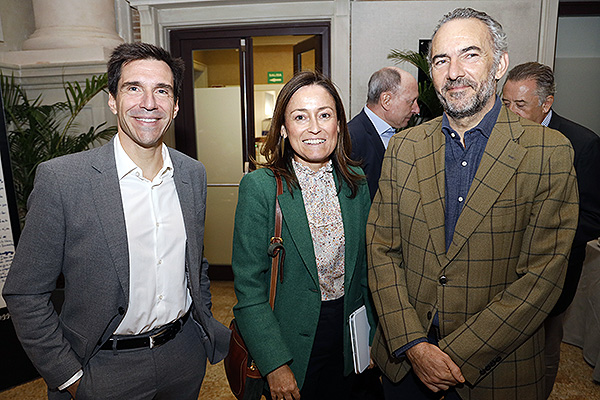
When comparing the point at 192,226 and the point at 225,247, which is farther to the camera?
the point at 225,247

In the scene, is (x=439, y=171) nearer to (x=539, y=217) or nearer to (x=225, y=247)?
(x=539, y=217)

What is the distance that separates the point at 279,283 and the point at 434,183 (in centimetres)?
70

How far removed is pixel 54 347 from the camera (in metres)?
1.39

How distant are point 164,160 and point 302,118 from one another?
1.89 ft

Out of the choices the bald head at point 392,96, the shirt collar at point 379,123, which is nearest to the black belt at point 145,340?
the shirt collar at point 379,123

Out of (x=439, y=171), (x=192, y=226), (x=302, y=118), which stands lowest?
(x=192, y=226)

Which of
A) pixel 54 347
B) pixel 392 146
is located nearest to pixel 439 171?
pixel 392 146

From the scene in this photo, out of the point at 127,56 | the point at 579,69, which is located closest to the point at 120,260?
the point at 127,56

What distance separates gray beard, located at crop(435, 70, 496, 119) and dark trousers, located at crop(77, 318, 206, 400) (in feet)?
4.34

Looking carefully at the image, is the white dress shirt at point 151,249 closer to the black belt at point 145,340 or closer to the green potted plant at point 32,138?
the black belt at point 145,340

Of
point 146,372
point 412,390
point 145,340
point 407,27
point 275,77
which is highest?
point 407,27

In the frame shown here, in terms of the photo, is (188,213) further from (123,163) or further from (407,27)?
(407,27)

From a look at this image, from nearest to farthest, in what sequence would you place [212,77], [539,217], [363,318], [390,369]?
[539,217]
[390,369]
[363,318]
[212,77]

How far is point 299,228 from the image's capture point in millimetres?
1613
